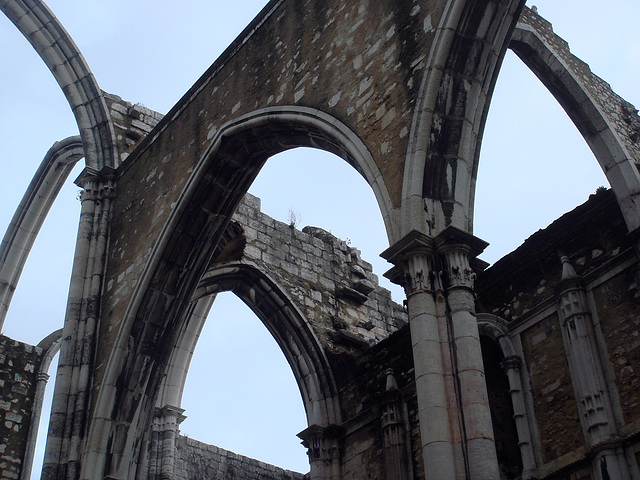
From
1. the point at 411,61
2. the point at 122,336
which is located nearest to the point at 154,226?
the point at 122,336

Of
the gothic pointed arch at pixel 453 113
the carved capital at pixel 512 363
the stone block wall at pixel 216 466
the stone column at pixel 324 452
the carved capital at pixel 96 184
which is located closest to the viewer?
the gothic pointed arch at pixel 453 113

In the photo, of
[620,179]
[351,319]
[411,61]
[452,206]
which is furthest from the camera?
[351,319]

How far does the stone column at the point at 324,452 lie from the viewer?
33.0 ft

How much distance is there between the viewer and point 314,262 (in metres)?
11.8

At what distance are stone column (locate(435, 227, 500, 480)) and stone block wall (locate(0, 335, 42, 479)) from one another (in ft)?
22.6

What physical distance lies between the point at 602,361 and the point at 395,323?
4.95 meters

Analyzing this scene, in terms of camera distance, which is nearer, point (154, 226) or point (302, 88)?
point (302, 88)

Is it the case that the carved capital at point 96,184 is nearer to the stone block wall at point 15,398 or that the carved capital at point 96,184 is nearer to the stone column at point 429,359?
the stone block wall at point 15,398

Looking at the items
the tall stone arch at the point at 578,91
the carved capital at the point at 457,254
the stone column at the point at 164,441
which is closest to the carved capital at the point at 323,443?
the stone column at the point at 164,441

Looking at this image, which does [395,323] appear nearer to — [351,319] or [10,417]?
[351,319]

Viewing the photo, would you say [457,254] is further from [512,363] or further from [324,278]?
[324,278]

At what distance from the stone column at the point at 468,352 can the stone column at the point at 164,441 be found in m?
6.51

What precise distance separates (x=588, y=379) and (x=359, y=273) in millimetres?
5129

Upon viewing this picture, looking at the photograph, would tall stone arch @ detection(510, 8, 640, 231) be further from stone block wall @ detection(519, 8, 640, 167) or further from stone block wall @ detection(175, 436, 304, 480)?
stone block wall @ detection(175, 436, 304, 480)
